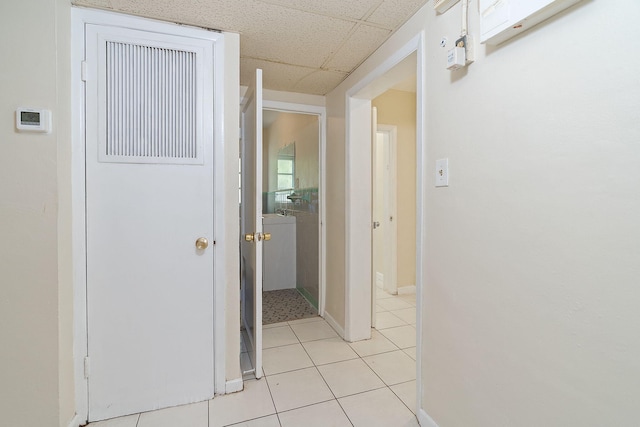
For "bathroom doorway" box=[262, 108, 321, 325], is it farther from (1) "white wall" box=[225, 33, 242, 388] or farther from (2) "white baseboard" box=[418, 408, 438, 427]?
(2) "white baseboard" box=[418, 408, 438, 427]

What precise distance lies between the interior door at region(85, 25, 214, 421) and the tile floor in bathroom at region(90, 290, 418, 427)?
0.48 feet

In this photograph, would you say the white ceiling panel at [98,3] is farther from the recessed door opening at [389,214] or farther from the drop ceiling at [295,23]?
the recessed door opening at [389,214]

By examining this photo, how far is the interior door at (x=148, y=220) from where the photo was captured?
1.64 metres

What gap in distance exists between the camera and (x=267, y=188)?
4.91 m

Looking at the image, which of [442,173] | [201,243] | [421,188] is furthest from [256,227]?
[442,173]

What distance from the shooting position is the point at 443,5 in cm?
141

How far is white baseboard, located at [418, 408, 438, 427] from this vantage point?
5.09 ft

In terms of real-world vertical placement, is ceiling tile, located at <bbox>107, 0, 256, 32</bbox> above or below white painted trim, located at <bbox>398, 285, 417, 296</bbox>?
above

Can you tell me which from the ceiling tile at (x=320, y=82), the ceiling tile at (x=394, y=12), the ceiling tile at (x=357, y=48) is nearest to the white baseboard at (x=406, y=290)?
the ceiling tile at (x=320, y=82)

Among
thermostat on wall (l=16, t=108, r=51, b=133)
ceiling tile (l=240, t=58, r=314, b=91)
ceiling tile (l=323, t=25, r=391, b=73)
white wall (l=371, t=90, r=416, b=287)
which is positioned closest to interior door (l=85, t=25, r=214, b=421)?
thermostat on wall (l=16, t=108, r=51, b=133)

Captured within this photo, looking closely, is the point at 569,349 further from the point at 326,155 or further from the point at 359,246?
the point at 326,155

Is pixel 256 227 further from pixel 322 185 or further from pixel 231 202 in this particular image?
pixel 322 185

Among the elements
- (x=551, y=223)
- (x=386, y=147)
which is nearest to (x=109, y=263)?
(x=551, y=223)

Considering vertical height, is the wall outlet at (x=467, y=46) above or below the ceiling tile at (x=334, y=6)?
below
